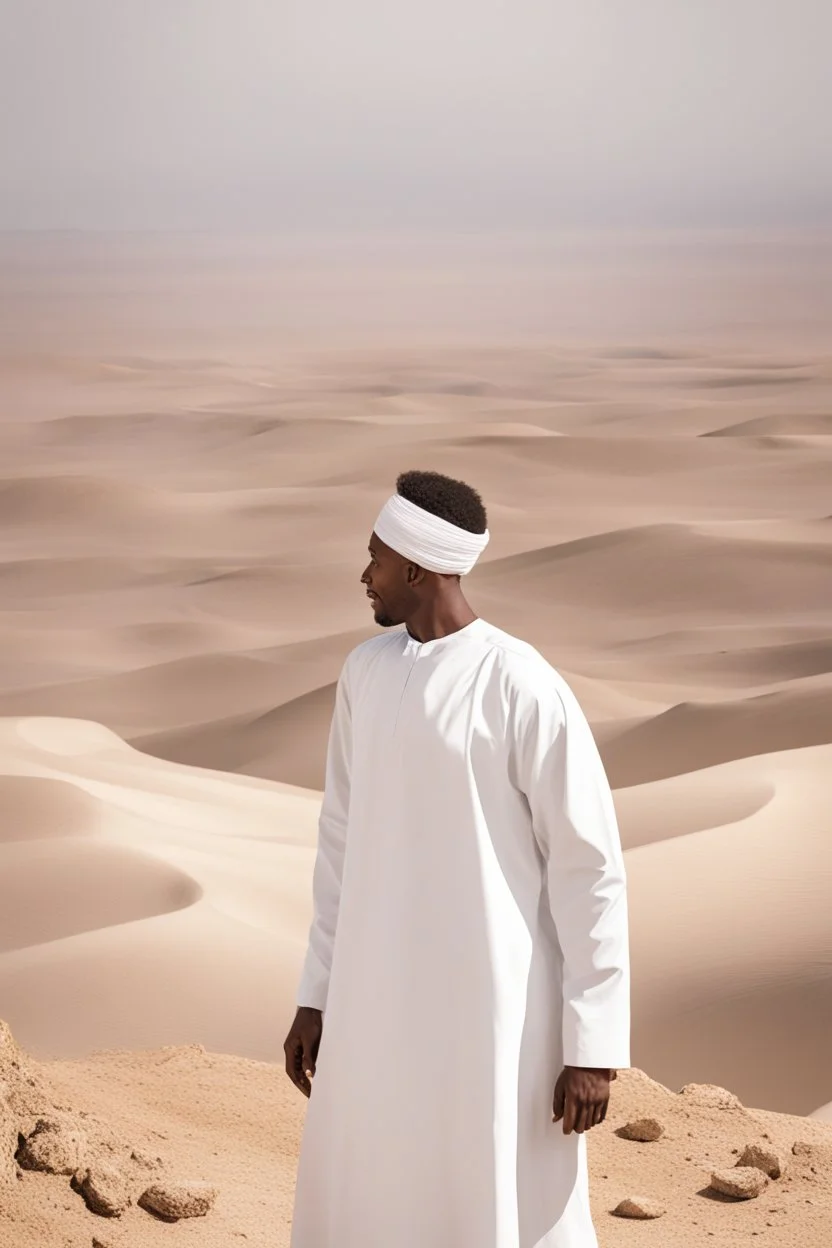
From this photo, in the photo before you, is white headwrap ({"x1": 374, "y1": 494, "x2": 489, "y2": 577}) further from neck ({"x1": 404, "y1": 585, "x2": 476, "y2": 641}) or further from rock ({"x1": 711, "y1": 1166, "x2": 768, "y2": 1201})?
rock ({"x1": 711, "y1": 1166, "x2": 768, "y2": 1201})

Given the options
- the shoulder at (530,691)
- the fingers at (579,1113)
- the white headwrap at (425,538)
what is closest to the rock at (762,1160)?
the fingers at (579,1113)

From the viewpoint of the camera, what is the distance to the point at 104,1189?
2.85 m

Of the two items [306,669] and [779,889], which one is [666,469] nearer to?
[306,669]

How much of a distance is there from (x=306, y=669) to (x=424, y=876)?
10661 mm

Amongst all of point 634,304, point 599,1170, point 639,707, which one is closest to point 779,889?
point 599,1170

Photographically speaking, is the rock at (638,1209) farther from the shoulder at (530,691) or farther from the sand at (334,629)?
the shoulder at (530,691)

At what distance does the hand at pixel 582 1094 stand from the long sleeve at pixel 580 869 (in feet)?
0.06

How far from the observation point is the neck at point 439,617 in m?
2.20

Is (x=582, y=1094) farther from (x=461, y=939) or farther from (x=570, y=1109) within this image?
(x=461, y=939)

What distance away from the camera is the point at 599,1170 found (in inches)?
135

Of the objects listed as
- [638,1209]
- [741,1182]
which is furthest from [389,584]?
[741,1182]

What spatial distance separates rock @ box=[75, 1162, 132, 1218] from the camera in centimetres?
284

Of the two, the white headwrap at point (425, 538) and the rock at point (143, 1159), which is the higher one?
the white headwrap at point (425, 538)

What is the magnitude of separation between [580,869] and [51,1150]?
132 centimetres
